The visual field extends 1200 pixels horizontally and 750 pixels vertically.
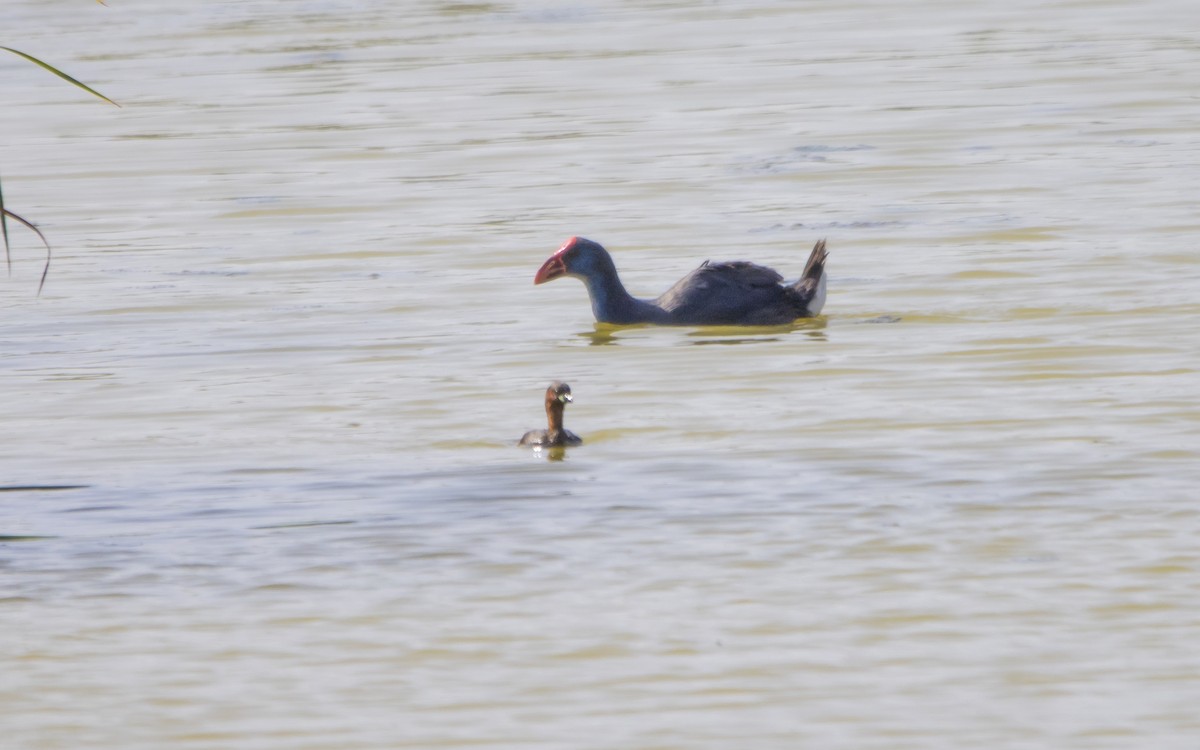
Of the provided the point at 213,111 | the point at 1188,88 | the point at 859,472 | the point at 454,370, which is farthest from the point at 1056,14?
the point at 859,472

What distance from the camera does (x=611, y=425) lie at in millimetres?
10188

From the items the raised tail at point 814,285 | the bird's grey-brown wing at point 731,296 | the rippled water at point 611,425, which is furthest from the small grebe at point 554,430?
the raised tail at point 814,285

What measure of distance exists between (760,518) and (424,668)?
1895 mm

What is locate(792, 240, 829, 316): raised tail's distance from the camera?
40.9ft

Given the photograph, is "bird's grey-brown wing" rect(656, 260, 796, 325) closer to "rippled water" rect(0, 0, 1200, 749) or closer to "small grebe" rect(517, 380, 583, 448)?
"rippled water" rect(0, 0, 1200, 749)

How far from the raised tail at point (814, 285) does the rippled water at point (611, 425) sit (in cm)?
14

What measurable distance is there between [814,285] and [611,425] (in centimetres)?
266

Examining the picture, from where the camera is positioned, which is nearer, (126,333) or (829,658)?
(829,658)

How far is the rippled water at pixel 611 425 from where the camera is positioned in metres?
6.62

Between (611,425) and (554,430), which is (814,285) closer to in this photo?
(611,425)

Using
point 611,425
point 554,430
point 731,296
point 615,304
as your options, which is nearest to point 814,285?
point 731,296

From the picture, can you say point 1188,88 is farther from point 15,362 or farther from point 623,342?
point 15,362

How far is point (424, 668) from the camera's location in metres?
6.82

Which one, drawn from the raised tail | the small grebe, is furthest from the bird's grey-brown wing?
the small grebe
